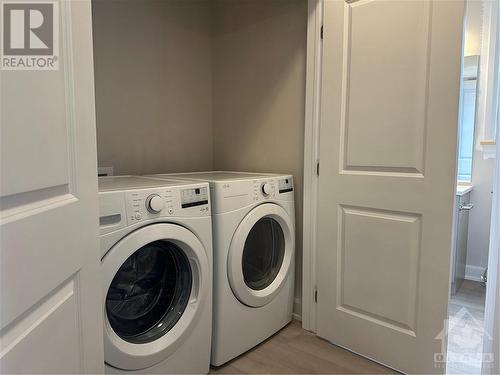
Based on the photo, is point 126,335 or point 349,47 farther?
point 349,47

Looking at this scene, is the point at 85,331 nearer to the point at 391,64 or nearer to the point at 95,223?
the point at 95,223

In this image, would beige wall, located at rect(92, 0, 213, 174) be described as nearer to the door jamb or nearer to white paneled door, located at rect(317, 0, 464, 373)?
the door jamb

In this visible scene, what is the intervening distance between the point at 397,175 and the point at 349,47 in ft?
2.28

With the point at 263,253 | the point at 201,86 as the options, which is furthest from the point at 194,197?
the point at 201,86

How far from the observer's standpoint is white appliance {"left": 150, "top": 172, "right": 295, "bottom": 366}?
160 cm

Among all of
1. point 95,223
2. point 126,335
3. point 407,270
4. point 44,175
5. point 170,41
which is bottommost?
point 126,335

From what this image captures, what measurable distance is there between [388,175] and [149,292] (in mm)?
1215

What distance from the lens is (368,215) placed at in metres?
1.71

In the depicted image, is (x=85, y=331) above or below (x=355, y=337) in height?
above

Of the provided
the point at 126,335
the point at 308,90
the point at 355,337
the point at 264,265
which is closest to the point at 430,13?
the point at 308,90

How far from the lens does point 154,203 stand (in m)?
1.28

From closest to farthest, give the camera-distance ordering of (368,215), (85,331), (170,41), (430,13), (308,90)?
(85,331) < (430,13) < (368,215) < (308,90) < (170,41)

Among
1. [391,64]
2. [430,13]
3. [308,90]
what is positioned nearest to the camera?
[430,13]

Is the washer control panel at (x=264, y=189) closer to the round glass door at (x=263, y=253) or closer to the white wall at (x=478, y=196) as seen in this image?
the round glass door at (x=263, y=253)
